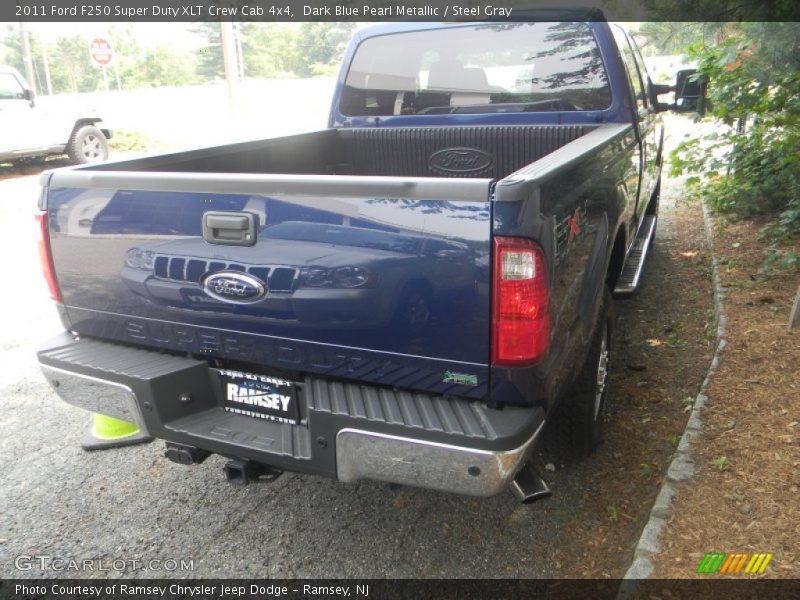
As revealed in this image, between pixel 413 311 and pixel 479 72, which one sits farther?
pixel 479 72

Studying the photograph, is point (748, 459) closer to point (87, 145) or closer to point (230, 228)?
point (230, 228)

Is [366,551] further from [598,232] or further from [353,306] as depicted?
[598,232]

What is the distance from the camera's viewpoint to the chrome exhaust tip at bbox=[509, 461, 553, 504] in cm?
218

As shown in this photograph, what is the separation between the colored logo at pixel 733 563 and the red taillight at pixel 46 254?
2.73 m

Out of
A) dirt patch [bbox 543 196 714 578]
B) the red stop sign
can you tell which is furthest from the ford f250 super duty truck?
the red stop sign

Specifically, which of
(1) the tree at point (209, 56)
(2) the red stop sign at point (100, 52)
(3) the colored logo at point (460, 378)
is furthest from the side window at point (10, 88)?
(1) the tree at point (209, 56)

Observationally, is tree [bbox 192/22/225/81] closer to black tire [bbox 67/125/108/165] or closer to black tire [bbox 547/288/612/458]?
black tire [bbox 67/125/108/165]

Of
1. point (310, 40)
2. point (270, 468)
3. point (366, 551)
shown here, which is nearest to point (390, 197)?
point (270, 468)

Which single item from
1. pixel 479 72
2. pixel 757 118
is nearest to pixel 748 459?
pixel 479 72

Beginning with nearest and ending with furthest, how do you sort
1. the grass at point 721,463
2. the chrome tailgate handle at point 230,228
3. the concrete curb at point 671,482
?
the chrome tailgate handle at point 230,228 < the concrete curb at point 671,482 < the grass at point 721,463

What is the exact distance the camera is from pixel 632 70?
4.44 meters

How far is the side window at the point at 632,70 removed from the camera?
4.18 m

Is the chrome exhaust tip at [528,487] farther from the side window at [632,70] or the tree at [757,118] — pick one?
the tree at [757,118]

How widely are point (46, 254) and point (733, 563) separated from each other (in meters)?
2.89
